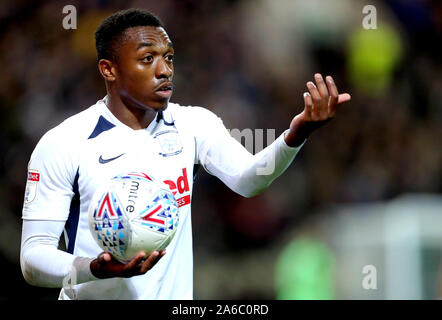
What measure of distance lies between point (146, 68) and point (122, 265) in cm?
98

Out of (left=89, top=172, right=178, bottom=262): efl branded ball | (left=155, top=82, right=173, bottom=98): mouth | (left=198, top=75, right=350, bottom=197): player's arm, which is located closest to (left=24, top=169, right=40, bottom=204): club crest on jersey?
(left=89, top=172, right=178, bottom=262): efl branded ball

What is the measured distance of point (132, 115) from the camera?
3.46 meters

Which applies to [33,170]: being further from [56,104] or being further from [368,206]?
[368,206]

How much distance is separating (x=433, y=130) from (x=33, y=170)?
4.26 meters

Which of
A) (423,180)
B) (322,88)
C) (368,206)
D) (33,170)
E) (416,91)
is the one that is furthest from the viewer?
(416,91)

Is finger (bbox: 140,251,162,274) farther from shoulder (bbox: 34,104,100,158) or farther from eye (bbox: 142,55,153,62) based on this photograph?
eye (bbox: 142,55,153,62)

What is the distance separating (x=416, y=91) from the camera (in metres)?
6.64

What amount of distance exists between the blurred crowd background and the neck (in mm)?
2266

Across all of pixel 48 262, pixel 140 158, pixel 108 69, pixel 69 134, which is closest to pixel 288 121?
pixel 108 69

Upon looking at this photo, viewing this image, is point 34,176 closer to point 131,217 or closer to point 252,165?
point 131,217

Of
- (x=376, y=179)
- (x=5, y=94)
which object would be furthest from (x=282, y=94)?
(x=5, y=94)

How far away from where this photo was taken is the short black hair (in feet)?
11.2
